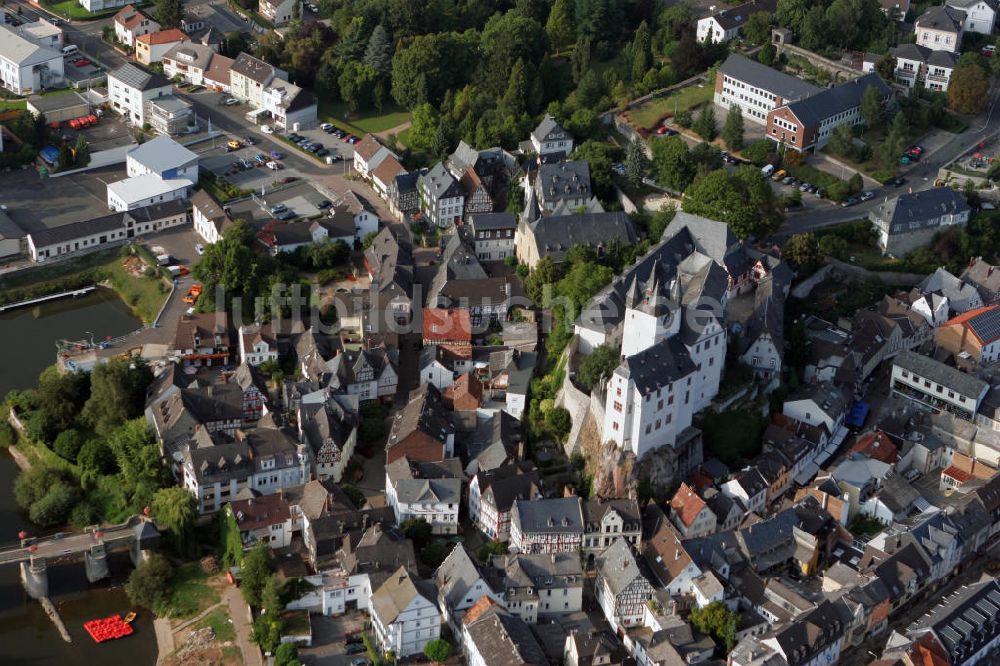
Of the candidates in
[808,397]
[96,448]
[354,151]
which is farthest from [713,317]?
[354,151]

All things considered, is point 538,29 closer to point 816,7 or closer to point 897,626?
point 816,7

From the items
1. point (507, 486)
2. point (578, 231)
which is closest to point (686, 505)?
point (507, 486)

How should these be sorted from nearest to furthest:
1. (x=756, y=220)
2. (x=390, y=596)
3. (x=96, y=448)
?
(x=390, y=596) → (x=96, y=448) → (x=756, y=220)

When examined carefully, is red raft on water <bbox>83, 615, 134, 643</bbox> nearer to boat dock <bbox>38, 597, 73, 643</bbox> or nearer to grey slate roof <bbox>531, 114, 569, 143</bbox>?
boat dock <bbox>38, 597, 73, 643</bbox>

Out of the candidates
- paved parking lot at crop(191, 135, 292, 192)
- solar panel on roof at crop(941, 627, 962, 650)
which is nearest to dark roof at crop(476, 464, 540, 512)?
solar panel on roof at crop(941, 627, 962, 650)

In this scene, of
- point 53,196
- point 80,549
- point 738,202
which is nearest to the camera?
point 80,549

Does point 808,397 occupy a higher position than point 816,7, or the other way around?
point 816,7

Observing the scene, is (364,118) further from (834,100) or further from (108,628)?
(108,628)
